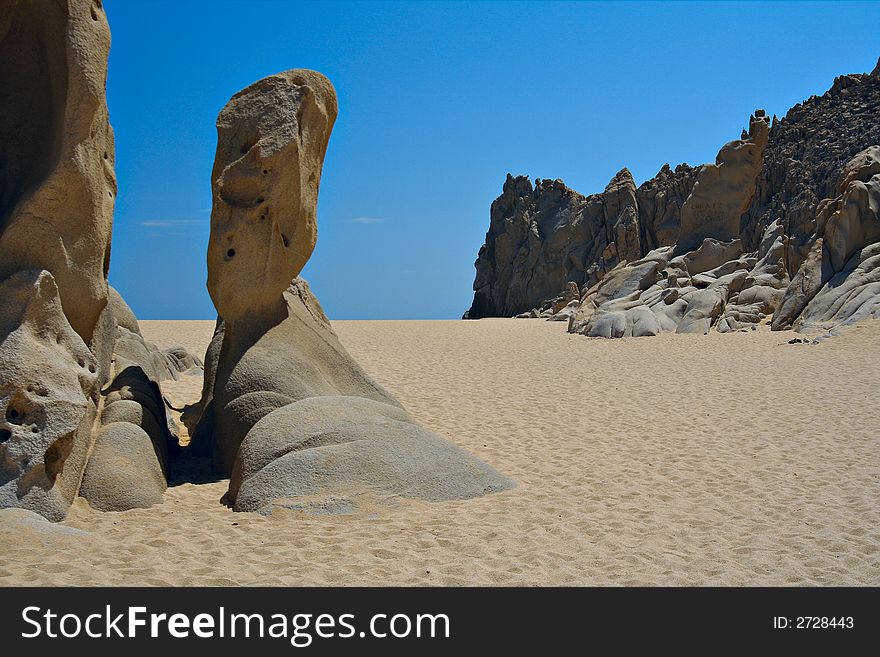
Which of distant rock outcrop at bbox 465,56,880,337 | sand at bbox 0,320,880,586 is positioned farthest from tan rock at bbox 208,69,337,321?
distant rock outcrop at bbox 465,56,880,337

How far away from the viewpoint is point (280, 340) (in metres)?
8.80

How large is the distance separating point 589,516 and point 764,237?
24152 millimetres

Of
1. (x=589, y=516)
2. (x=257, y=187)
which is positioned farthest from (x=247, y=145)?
(x=589, y=516)

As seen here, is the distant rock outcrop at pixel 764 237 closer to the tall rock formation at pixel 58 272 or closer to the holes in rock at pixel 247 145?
the holes in rock at pixel 247 145

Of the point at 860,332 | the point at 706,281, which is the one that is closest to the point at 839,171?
the point at 706,281

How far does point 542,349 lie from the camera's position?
22.4m

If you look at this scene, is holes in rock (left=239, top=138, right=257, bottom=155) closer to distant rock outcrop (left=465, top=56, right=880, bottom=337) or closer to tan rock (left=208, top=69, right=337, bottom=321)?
tan rock (left=208, top=69, right=337, bottom=321)

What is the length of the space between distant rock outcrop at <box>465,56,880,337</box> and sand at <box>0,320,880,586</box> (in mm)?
9557

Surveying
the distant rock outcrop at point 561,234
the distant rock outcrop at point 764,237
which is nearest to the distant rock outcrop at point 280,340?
the distant rock outcrop at point 764,237

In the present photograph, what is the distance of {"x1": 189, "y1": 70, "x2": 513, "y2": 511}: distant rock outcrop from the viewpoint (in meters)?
7.30

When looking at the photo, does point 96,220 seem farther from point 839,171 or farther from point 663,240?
point 663,240

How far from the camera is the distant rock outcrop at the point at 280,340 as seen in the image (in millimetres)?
7301

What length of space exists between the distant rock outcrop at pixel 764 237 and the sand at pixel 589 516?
9.56 metres

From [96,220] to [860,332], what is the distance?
56.6 ft
